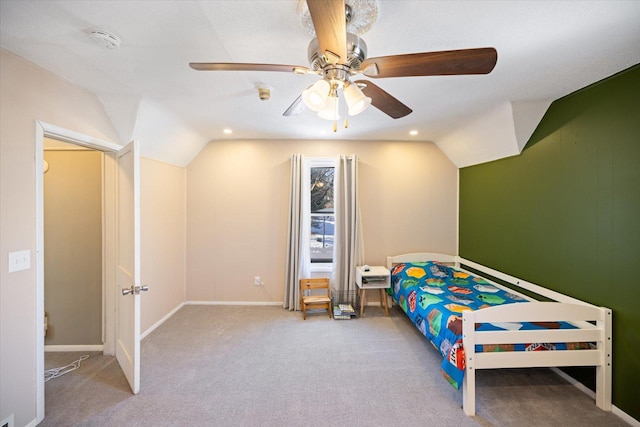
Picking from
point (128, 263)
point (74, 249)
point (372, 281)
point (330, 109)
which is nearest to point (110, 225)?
point (74, 249)

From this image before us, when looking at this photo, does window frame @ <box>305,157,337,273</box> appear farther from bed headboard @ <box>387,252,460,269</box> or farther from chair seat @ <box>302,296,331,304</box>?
bed headboard @ <box>387,252,460,269</box>

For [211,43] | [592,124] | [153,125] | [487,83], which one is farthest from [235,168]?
[592,124]

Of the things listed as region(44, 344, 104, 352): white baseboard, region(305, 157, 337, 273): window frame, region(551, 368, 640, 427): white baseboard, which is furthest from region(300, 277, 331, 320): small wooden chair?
region(551, 368, 640, 427): white baseboard

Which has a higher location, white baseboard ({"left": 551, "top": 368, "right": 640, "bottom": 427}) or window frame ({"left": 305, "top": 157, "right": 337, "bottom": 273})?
window frame ({"left": 305, "top": 157, "right": 337, "bottom": 273})

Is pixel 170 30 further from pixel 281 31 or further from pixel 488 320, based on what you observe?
pixel 488 320

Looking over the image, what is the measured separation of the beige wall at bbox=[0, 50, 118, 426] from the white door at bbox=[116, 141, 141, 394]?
1.75 ft

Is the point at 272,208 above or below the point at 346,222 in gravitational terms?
above

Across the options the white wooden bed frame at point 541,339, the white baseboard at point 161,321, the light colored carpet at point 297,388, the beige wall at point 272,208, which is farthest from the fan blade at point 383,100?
the white baseboard at point 161,321

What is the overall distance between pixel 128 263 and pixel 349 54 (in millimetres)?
2316

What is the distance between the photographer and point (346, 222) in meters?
3.73

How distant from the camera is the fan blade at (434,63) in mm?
1108

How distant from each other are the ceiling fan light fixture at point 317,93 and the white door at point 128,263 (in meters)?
1.62

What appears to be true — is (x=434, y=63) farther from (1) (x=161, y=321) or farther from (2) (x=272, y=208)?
(1) (x=161, y=321)

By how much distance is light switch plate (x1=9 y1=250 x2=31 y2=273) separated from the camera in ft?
5.39
